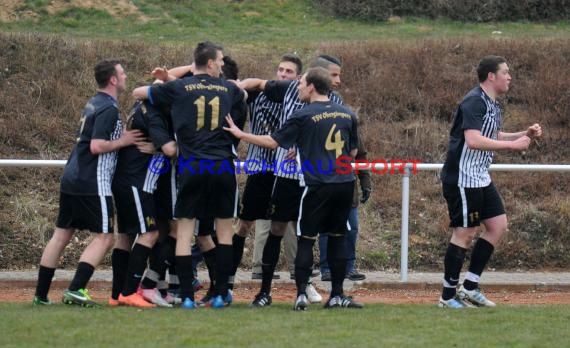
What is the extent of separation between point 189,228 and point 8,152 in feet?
23.7

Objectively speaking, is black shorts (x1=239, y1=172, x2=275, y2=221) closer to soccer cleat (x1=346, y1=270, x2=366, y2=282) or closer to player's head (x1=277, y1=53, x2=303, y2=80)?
player's head (x1=277, y1=53, x2=303, y2=80)

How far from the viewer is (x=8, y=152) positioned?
50.3 ft

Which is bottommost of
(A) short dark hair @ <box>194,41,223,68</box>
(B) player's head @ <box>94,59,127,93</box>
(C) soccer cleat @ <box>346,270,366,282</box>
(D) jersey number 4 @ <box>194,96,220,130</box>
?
(C) soccer cleat @ <box>346,270,366,282</box>

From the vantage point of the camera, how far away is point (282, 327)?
26.4 ft

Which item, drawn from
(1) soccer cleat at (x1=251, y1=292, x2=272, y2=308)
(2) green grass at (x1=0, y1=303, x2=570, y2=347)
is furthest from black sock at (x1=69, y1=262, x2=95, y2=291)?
(1) soccer cleat at (x1=251, y1=292, x2=272, y2=308)

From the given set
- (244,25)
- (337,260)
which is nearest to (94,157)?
(337,260)

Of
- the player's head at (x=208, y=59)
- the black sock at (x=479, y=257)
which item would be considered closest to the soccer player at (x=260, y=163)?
the player's head at (x=208, y=59)

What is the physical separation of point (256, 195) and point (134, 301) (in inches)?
60.8

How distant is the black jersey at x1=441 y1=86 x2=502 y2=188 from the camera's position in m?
9.09

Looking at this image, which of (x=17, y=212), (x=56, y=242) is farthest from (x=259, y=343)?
(x=17, y=212)

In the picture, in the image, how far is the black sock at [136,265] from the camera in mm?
9094

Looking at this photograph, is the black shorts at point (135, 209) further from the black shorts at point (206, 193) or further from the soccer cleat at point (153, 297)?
the soccer cleat at point (153, 297)

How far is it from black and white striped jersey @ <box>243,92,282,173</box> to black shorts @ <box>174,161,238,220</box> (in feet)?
2.15

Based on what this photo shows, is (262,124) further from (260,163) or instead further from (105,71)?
(105,71)
